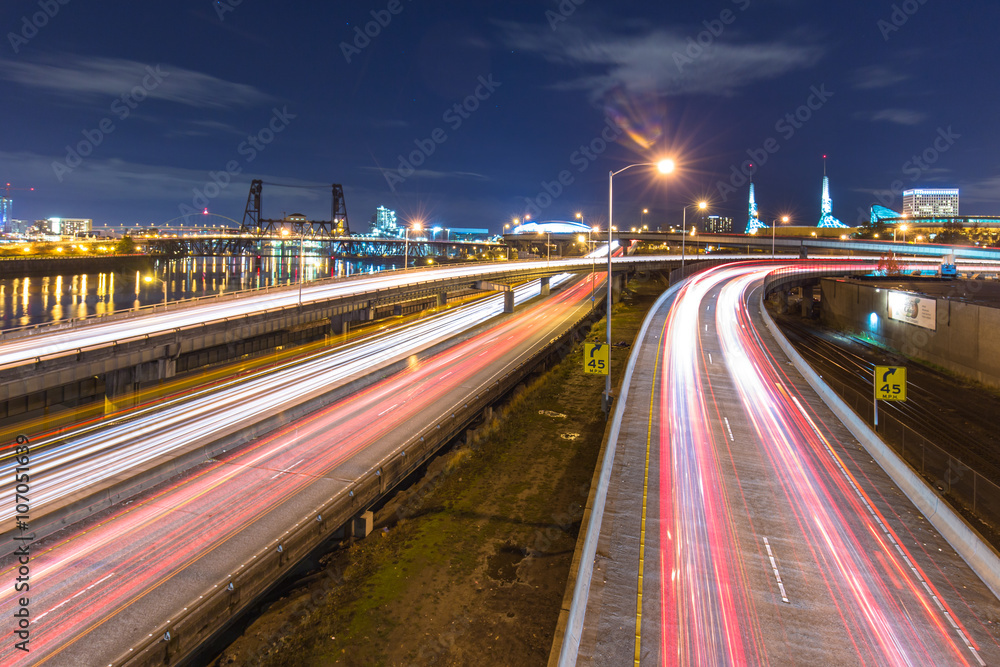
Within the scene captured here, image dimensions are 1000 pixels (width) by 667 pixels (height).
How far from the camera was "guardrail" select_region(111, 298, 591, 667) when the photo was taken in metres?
9.41

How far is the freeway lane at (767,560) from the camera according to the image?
9688 millimetres

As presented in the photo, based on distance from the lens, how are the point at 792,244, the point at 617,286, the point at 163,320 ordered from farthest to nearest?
the point at 792,244, the point at 617,286, the point at 163,320

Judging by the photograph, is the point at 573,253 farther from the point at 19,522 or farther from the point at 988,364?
the point at 19,522

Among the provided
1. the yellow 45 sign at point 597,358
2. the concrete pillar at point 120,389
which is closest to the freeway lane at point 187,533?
the yellow 45 sign at point 597,358

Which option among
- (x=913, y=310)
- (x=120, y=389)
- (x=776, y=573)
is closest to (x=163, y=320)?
(x=120, y=389)

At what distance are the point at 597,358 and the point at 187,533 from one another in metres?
16.9

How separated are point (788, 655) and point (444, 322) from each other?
4185 centimetres

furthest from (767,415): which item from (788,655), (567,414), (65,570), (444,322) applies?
(444,322)

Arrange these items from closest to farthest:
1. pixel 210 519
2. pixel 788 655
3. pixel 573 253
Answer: pixel 788 655 < pixel 210 519 < pixel 573 253

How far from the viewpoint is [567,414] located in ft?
98.5

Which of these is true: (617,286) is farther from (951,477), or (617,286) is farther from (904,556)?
(904,556)

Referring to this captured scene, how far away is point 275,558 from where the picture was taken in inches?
475

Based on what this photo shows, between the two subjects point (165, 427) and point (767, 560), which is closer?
point (767, 560)

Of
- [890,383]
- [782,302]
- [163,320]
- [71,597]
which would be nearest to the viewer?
[71,597]
